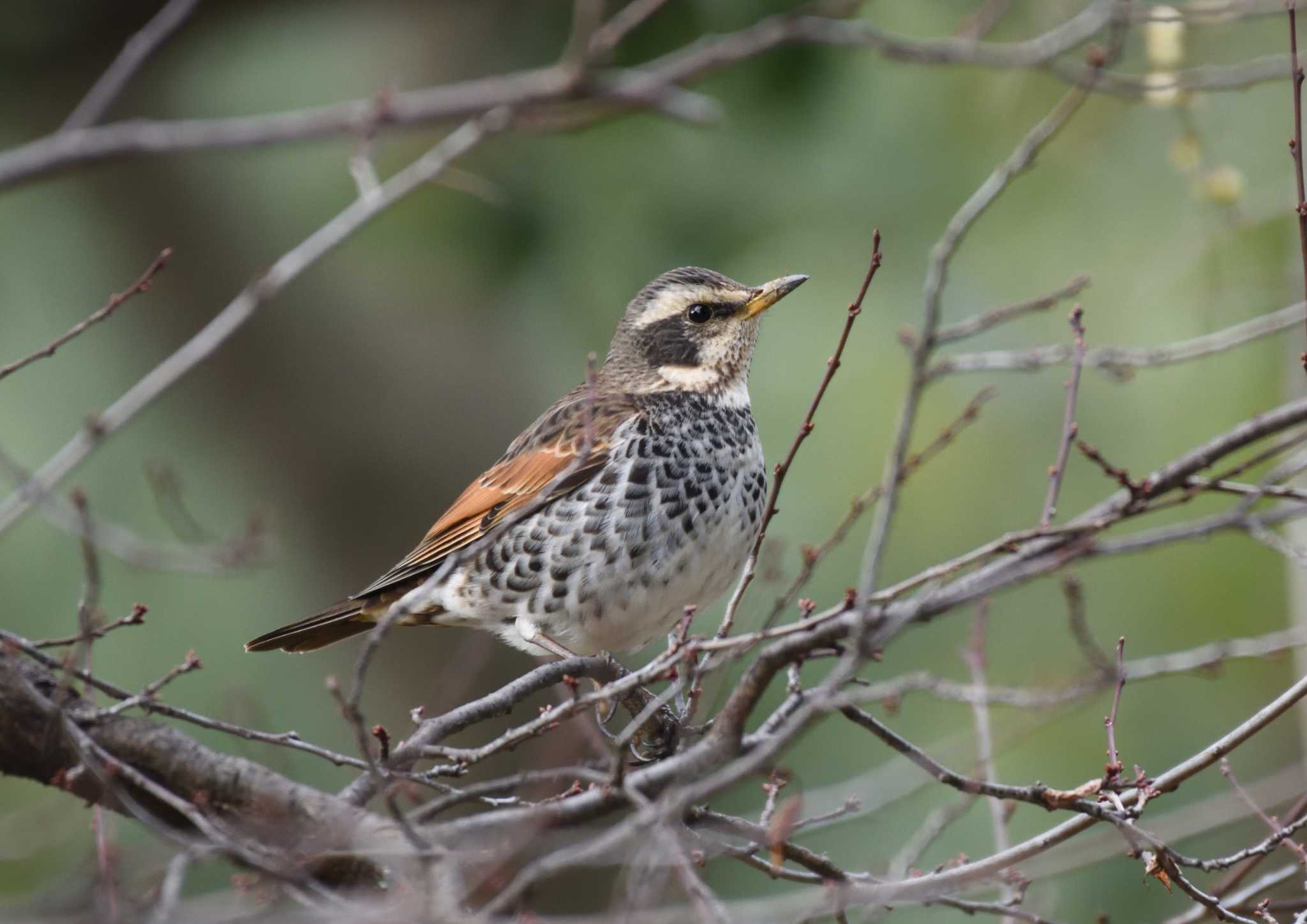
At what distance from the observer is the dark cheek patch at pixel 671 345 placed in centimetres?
537

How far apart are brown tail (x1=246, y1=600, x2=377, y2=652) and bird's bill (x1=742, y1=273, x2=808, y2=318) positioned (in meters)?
1.67

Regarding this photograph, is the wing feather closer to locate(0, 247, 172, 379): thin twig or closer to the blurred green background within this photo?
locate(0, 247, 172, 379): thin twig

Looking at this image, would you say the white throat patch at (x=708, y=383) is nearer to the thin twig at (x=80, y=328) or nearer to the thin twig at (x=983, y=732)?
the thin twig at (x=983, y=732)

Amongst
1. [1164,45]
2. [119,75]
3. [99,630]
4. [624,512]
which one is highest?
[1164,45]

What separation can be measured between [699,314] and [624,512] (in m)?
0.89

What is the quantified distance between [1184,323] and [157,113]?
5682 mm

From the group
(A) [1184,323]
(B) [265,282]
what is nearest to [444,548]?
(B) [265,282]

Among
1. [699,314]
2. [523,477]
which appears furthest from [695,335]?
[523,477]

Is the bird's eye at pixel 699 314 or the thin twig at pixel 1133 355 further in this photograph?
the bird's eye at pixel 699 314

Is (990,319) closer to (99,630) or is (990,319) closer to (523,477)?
(99,630)

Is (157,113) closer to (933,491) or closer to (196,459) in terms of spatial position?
(196,459)

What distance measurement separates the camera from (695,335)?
5387mm

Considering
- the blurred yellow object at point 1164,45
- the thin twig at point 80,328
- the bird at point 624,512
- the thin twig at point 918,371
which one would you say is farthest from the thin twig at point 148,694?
the blurred yellow object at point 1164,45

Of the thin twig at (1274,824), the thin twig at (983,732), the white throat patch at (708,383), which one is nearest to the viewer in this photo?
the thin twig at (1274,824)
